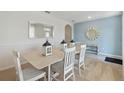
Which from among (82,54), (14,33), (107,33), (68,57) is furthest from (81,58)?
(14,33)

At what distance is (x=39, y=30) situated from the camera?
6.64ft

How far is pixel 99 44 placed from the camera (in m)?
1.94

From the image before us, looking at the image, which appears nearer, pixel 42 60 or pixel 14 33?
pixel 42 60

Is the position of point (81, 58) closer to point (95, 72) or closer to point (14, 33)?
point (95, 72)

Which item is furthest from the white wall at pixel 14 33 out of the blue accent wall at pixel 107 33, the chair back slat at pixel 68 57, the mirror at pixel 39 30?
the chair back slat at pixel 68 57

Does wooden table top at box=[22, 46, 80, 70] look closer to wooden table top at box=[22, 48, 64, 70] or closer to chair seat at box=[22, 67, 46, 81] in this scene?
wooden table top at box=[22, 48, 64, 70]

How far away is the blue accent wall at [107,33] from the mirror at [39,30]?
2.06 feet

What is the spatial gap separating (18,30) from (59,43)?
105 centimetres

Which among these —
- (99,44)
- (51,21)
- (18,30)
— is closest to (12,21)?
(18,30)

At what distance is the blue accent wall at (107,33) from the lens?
5.45 feet

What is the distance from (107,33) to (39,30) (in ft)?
4.58

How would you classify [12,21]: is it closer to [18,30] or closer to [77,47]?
[18,30]

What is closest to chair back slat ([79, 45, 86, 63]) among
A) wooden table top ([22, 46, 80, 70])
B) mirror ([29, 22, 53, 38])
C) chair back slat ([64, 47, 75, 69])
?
wooden table top ([22, 46, 80, 70])
